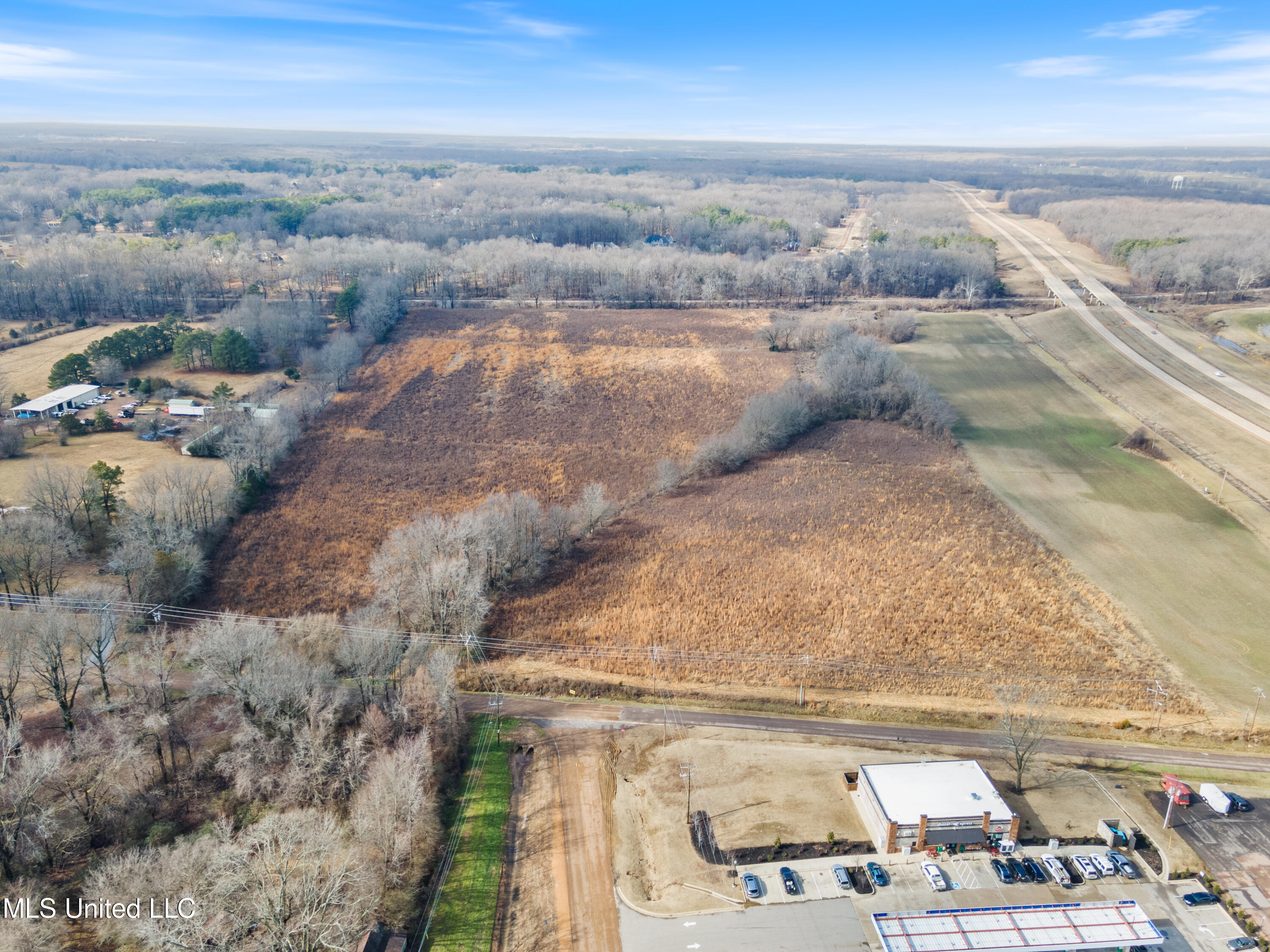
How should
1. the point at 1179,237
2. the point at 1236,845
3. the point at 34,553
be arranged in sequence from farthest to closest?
the point at 1179,237 < the point at 34,553 < the point at 1236,845

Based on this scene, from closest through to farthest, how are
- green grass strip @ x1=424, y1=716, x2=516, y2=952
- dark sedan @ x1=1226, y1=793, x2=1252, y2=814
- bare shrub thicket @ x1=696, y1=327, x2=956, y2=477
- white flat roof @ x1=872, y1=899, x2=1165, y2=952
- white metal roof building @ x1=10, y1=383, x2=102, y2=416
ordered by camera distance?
white flat roof @ x1=872, y1=899, x2=1165, y2=952, green grass strip @ x1=424, y1=716, x2=516, y2=952, dark sedan @ x1=1226, y1=793, x2=1252, y2=814, bare shrub thicket @ x1=696, y1=327, x2=956, y2=477, white metal roof building @ x1=10, y1=383, x2=102, y2=416

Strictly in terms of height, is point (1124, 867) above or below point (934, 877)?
above

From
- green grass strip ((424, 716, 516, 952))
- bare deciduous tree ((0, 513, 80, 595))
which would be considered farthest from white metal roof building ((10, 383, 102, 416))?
green grass strip ((424, 716, 516, 952))

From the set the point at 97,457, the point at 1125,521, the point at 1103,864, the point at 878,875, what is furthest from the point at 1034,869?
the point at 97,457

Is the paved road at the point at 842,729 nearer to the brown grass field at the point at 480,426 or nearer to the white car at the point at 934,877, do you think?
the white car at the point at 934,877

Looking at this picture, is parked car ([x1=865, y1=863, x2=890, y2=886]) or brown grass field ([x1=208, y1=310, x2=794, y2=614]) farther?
brown grass field ([x1=208, y1=310, x2=794, y2=614])

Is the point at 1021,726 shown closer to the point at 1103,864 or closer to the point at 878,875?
the point at 1103,864

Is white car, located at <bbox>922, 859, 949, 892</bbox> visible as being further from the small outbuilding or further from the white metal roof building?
the white metal roof building

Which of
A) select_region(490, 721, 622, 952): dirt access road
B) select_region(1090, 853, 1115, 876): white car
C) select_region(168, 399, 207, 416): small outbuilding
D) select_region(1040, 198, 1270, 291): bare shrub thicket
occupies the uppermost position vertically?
select_region(1040, 198, 1270, 291): bare shrub thicket
